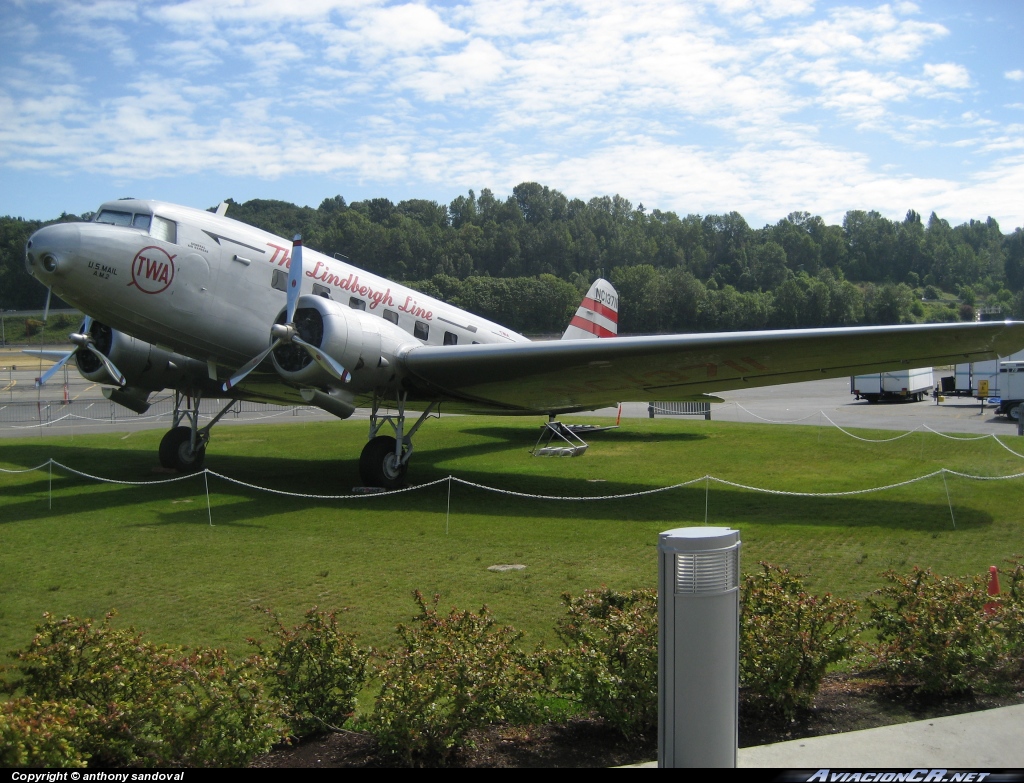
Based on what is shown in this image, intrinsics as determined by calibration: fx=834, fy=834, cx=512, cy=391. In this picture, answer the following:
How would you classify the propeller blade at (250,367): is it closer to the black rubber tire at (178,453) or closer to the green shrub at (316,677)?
the black rubber tire at (178,453)

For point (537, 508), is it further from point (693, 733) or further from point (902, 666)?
point (693, 733)

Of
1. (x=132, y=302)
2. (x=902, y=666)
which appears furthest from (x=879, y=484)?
(x=132, y=302)

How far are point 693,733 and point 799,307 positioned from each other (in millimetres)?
76527

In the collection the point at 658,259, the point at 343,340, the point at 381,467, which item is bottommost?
the point at 381,467

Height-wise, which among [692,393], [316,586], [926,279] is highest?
[926,279]

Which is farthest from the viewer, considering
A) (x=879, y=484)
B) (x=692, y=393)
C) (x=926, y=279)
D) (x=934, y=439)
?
(x=926, y=279)

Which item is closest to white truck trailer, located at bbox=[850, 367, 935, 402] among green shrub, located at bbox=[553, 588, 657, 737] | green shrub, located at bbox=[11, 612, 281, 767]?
green shrub, located at bbox=[553, 588, 657, 737]

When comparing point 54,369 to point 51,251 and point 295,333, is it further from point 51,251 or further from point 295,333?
point 295,333

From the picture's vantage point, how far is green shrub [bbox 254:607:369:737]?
522 centimetres

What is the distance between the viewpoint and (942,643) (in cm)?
580

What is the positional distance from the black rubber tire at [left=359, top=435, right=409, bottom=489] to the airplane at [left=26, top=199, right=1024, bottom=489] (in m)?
0.02

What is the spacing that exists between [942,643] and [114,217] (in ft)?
45.5

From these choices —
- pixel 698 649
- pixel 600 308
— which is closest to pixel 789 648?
pixel 698 649

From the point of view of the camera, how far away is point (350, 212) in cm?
8000
